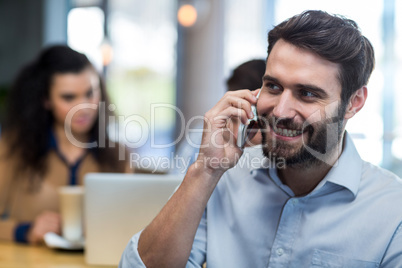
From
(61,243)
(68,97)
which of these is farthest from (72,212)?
(68,97)

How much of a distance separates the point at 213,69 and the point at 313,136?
14.1ft

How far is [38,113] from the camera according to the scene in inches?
99.3

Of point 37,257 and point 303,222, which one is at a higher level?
point 303,222

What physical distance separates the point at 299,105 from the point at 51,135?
60.6 inches

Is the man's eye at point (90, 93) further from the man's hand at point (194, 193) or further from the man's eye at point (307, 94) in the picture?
the man's eye at point (307, 94)

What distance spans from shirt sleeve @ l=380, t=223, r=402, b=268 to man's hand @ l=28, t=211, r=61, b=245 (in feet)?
4.13

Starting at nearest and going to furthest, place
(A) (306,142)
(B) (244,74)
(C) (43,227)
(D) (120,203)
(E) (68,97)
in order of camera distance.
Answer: (A) (306,142), (D) (120,203), (C) (43,227), (B) (244,74), (E) (68,97)

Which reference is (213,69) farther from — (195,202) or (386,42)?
(195,202)

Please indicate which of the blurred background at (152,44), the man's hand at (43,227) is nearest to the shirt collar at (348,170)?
the man's hand at (43,227)

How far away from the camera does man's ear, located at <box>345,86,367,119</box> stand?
1.32m

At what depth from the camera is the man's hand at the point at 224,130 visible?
4.36ft

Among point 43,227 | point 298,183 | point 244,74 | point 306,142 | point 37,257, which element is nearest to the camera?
point 306,142

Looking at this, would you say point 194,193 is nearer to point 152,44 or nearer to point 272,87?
point 272,87

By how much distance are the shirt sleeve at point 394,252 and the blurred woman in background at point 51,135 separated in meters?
1.50
